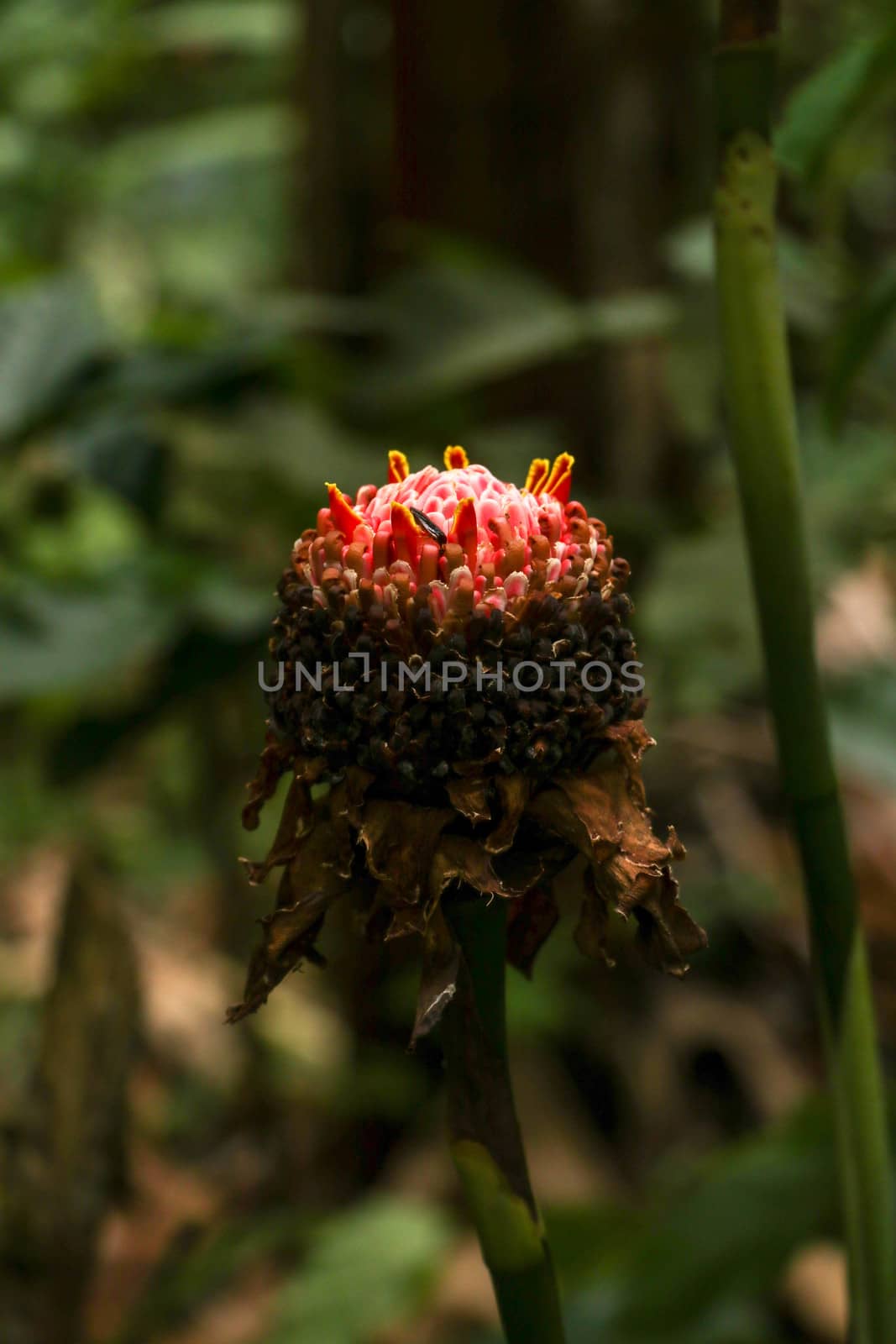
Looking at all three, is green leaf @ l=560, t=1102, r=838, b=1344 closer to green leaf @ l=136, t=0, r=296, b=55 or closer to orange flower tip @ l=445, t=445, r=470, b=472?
orange flower tip @ l=445, t=445, r=470, b=472

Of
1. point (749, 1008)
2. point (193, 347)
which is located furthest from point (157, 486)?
point (749, 1008)

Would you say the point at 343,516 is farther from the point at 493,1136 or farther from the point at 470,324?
the point at 470,324

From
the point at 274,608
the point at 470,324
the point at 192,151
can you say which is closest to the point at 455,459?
the point at 274,608

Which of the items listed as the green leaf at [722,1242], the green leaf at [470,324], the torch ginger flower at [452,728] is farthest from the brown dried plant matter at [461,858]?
the green leaf at [470,324]

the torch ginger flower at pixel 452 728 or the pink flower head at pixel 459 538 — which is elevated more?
the pink flower head at pixel 459 538

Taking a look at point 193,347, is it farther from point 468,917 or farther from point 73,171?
point 73,171

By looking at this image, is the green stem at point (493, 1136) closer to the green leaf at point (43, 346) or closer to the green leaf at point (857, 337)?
the green leaf at point (857, 337)

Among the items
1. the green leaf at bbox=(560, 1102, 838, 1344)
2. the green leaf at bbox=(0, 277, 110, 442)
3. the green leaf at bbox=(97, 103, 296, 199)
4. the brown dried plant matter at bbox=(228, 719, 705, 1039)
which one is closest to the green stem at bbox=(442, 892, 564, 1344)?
the brown dried plant matter at bbox=(228, 719, 705, 1039)
